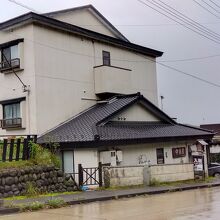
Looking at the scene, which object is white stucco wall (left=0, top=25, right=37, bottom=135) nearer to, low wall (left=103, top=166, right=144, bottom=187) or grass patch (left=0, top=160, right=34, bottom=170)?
grass patch (left=0, top=160, right=34, bottom=170)

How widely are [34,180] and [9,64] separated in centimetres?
961

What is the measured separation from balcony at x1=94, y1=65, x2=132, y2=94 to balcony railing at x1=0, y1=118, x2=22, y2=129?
6437 mm

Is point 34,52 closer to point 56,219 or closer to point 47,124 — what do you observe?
point 47,124

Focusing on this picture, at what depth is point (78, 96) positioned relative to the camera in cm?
2869

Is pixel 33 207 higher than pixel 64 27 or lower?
lower

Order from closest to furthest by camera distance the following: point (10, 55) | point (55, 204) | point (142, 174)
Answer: point (55, 204), point (142, 174), point (10, 55)

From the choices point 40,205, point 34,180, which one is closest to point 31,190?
point 34,180

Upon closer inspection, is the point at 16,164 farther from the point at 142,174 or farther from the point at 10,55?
the point at 10,55

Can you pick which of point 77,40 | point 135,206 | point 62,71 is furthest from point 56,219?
point 77,40

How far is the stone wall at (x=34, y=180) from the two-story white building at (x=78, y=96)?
2327 mm

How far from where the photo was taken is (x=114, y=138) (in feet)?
79.7

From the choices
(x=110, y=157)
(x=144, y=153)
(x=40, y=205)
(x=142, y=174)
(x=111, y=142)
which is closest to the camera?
(x=40, y=205)

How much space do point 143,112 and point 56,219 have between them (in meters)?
18.6

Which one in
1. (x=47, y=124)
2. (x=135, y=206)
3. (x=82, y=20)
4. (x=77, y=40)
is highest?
(x=82, y=20)
